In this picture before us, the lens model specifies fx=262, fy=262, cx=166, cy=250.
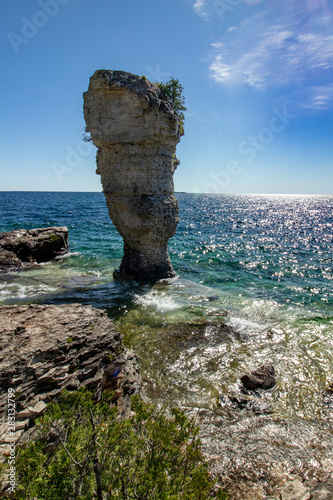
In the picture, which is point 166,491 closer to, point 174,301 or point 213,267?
point 174,301

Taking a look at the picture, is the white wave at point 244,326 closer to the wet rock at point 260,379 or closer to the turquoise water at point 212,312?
the turquoise water at point 212,312

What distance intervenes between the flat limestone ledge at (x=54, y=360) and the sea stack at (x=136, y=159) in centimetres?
970

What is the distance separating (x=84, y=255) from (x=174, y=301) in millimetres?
13799

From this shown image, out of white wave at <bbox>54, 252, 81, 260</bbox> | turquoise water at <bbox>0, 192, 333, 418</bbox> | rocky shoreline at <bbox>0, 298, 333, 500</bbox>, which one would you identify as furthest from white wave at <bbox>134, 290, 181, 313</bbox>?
white wave at <bbox>54, 252, 81, 260</bbox>

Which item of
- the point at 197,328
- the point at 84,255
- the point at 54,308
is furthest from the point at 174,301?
the point at 84,255

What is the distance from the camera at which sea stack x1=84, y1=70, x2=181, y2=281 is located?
15031 millimetres

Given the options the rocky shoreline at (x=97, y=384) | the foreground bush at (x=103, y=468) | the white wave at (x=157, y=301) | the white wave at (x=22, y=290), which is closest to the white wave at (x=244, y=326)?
the white wave at (x=157, y=301)

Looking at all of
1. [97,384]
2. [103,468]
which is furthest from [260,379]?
[103,468]

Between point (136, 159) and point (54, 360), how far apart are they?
12.8 m

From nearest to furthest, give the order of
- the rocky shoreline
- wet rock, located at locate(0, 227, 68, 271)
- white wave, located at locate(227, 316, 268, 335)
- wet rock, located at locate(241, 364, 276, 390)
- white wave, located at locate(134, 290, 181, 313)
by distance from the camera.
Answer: the rocky shoreline, wet rock, located at locate(241, 364, 276, 390), white wave, located at locate(227, 316, 268, 335), white wave, located at locate(134, 290, 181, 313), wet rock, located at locate(0, 227, 68, 271)

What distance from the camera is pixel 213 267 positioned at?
2316 cm

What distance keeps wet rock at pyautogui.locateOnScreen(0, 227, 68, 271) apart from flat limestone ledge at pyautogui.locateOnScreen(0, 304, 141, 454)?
1543 centimetres

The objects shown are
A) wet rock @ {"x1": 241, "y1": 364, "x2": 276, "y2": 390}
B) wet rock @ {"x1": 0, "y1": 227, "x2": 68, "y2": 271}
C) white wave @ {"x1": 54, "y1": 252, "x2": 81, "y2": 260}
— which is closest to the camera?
wet rock @ {"x1": 241, "y1": 364, "x2": 276, "y2": 390}

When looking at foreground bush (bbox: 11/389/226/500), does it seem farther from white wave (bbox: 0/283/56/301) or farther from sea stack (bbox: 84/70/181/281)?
sea stack (bbox: 84/70/181/281)
